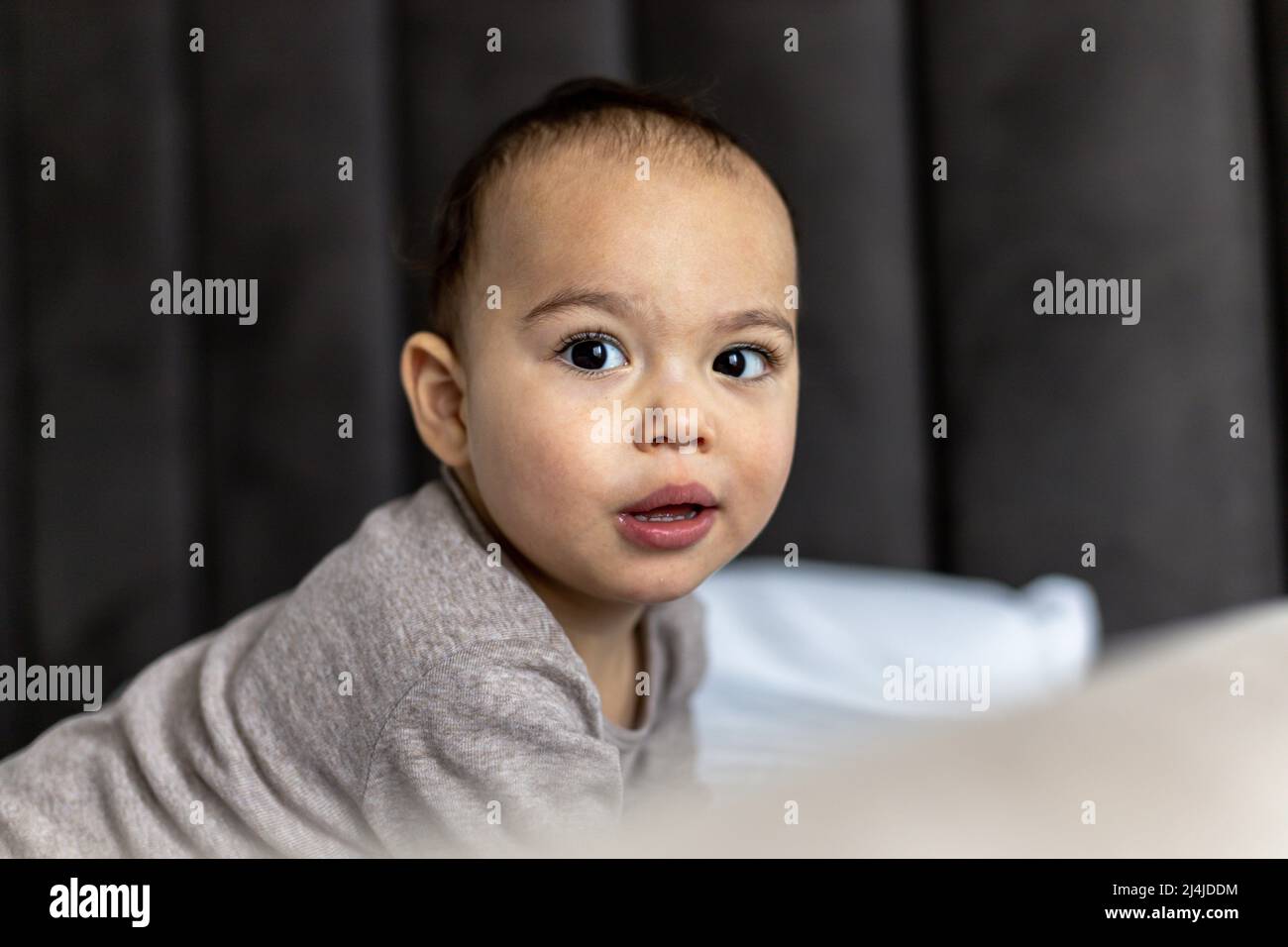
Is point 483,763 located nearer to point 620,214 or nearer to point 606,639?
point 606,639

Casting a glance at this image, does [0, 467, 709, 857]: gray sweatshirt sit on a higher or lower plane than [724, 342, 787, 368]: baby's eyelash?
lower

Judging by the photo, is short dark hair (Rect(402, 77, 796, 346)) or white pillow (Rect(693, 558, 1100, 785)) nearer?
short dark hair (Rect(402, 77, 796, 346))

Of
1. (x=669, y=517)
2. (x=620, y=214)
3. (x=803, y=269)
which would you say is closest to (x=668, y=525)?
(x=669, y=517)

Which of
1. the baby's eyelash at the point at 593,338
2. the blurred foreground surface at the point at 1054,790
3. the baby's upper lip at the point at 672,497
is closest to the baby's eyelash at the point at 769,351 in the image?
the baby's eyelash at the point at 593,338

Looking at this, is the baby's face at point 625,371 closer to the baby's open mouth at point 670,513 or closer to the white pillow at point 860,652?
the baby's open mouth at point 670,513

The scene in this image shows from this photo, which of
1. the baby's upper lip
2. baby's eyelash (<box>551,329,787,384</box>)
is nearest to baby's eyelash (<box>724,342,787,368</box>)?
baby's eyelash (<box>551,329,787,384</box>)

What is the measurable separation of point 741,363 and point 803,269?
646mm

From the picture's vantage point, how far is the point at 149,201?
143 centimetres

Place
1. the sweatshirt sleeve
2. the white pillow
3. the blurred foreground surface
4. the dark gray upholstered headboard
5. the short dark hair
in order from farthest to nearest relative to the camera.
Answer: the dark gray upholstered headboard, the white pillow, the short dark hair, the sweatshirt sleeve, the blurred foreground surface

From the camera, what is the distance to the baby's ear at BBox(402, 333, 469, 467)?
0.90 meters

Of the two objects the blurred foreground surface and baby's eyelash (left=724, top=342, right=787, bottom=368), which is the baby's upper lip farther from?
the blurred foreground surface

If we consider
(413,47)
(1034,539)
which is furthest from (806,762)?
(413,47)

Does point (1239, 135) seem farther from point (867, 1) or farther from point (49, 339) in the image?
point (49, 339)

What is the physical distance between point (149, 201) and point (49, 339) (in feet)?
0.75
